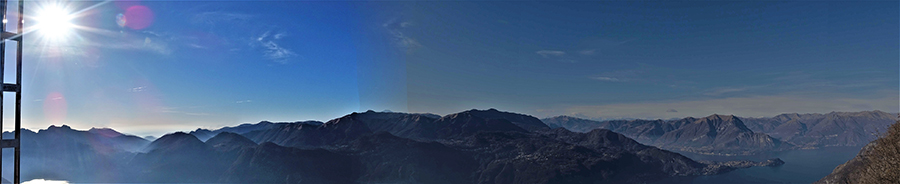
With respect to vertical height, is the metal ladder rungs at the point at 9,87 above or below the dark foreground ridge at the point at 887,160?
above

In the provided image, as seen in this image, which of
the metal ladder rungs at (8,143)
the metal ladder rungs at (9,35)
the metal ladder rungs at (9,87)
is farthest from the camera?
the metal ladder rungs at (9,87)

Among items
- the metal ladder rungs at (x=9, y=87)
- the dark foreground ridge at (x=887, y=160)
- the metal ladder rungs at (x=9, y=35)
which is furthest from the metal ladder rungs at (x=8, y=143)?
the dark foreground ridge at (x=887, y=160)

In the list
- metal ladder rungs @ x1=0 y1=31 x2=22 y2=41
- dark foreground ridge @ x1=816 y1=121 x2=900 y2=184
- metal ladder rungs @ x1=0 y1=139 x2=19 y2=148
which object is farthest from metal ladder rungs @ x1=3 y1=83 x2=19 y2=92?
dark foreground ridge @ x1=816 y1=121 x2=900 y2=184

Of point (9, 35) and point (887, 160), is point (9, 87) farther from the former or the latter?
point (887, 160)

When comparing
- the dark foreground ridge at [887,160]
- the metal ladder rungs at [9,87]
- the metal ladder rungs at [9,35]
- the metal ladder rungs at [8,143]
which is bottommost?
the dark foreground ridge at [887,160]

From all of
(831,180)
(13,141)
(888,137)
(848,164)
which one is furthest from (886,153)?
(848,164)

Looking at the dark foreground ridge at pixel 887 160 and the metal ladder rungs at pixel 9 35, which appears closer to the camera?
the metal ladder rungs at pixel 9 35

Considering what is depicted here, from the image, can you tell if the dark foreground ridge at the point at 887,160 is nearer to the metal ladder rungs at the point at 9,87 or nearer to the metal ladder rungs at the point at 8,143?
the metal ladder rungs at the point at 8,143

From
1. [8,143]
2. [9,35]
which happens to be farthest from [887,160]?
[9,35]

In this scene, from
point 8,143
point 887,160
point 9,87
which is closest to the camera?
point 8,143

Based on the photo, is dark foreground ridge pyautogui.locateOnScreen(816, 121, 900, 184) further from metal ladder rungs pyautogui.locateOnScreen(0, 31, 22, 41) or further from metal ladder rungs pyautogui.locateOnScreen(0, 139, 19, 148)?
metal ladder rungs pyautogui.locateOnScreen(0, 31, 22, 41)

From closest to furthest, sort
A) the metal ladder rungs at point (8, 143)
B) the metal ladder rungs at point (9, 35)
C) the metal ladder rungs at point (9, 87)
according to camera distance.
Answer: the metal ladder rungs at point (8, 143) < the metal ladder rungs at point (9, 35) < the metal ladder rungs at point (9, 87)
